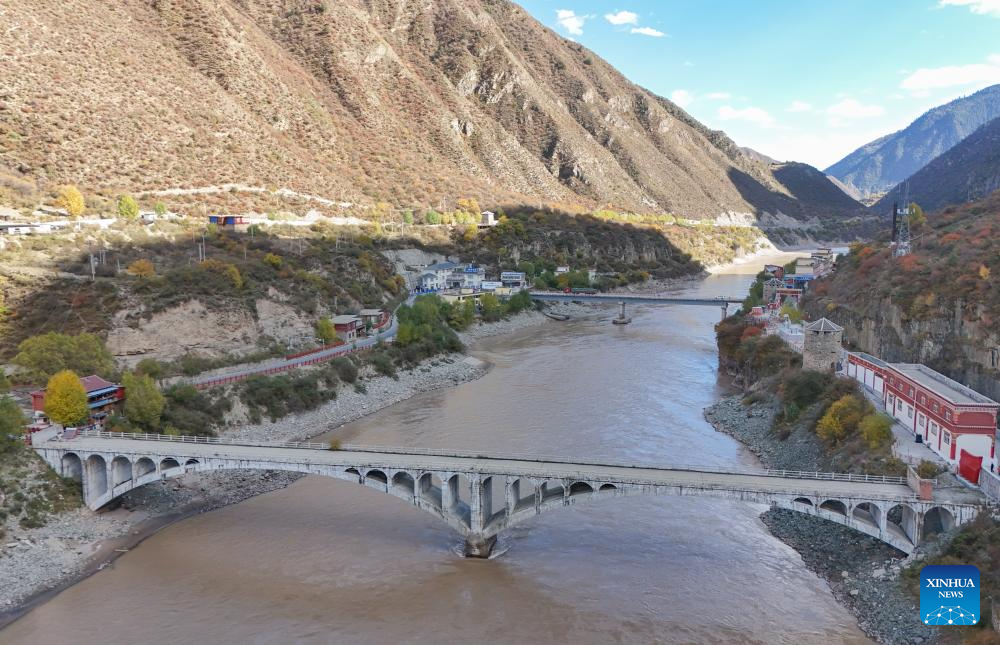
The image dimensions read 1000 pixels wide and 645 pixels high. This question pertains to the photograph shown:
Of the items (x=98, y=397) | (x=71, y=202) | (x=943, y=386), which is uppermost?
(x=71, y=202)

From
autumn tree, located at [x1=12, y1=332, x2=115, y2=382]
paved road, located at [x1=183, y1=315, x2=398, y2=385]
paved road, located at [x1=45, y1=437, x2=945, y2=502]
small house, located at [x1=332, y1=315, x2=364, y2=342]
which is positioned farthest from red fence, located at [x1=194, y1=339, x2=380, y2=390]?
paved road, located at [x1=45, y1=437, x2=945, y2=502]

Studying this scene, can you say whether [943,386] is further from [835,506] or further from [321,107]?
[321,107]

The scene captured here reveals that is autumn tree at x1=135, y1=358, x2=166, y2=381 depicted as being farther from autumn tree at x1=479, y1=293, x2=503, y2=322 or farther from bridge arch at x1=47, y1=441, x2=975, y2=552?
autumn tree at x1=479, y1=293, x2=503, y2=322

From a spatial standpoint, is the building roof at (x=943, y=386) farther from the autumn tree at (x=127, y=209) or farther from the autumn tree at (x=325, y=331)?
the autumn tree at (x=127, y=209)

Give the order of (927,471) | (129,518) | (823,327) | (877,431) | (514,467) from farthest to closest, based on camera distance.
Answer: (823,327) < (129,518) < (877,431) < (514,467) < (927,471)

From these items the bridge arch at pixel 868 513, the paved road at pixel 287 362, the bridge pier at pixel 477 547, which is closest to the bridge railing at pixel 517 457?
the bridge arch at pixel 868 513

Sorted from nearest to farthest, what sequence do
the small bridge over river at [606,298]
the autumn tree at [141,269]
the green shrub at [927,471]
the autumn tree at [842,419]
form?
the green shrub at [927,471], the autumn tree at [842,419], the autumn tree at [141,269], the small bridge over river at [606,298]

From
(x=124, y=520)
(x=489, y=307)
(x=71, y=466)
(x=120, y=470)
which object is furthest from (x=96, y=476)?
(x=489, y=307)
